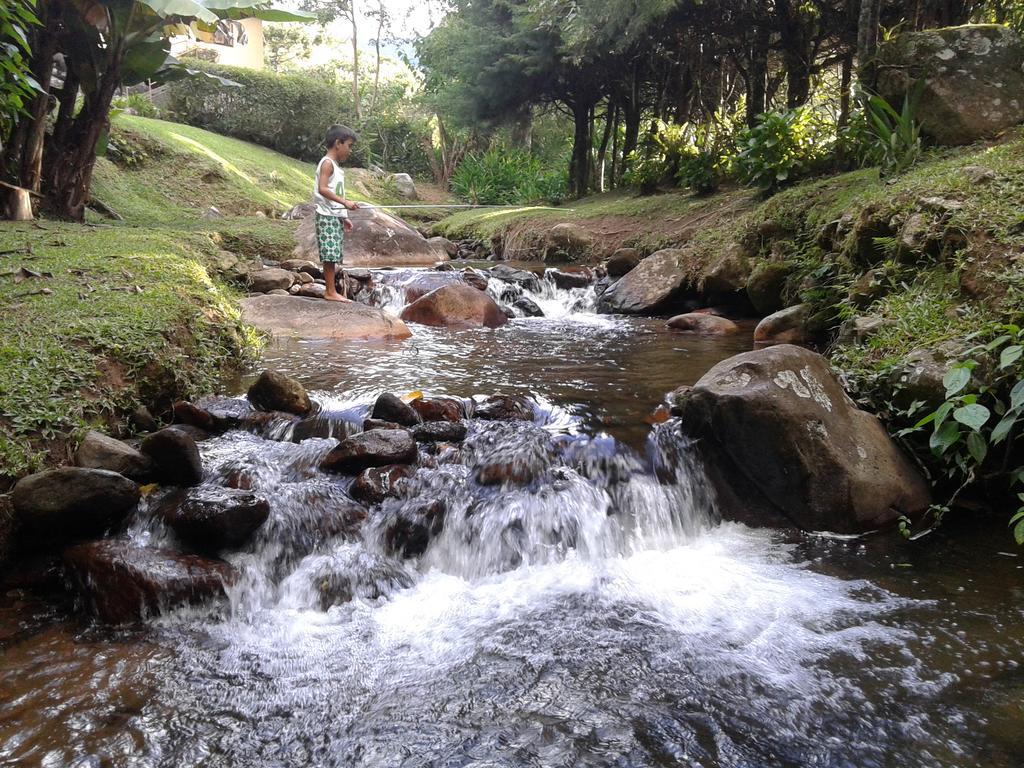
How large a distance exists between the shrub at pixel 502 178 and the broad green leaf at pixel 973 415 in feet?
70.1

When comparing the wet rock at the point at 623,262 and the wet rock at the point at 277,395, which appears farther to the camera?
the wet rock at the point at 623,262

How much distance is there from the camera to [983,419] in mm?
3180

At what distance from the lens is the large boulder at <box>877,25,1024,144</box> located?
7.66 m

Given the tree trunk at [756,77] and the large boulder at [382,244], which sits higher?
the tree trunk at [756,77]

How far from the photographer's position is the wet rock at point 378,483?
4.02m

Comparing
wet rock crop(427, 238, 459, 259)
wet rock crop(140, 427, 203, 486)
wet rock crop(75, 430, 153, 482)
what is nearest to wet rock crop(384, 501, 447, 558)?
wet rock crop(140, 427, 203, 486)

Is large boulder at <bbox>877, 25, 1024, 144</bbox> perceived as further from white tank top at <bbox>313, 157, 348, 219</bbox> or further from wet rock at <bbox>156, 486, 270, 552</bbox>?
wet rock at <bbox>156, 486, 270, 552</bbox>

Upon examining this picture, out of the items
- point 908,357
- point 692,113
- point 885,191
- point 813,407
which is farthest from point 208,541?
point 692,113

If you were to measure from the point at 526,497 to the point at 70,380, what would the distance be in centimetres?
283

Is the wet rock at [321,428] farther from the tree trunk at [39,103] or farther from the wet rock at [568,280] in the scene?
the wet rock at [568,280]

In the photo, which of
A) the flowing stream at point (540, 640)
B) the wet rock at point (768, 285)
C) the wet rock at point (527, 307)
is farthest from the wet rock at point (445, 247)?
the flowing stream at point (540, 640)

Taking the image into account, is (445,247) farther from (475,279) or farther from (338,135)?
(338,135)

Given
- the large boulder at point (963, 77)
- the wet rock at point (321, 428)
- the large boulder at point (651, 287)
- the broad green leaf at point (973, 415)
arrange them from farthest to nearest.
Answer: the large boulder at point (651, 287) < the large boulder at point (963, 77) < the wet rock at point (321, 428) < the broad green leaf at point (973, 415)

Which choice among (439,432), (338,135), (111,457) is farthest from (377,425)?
(338,135)
